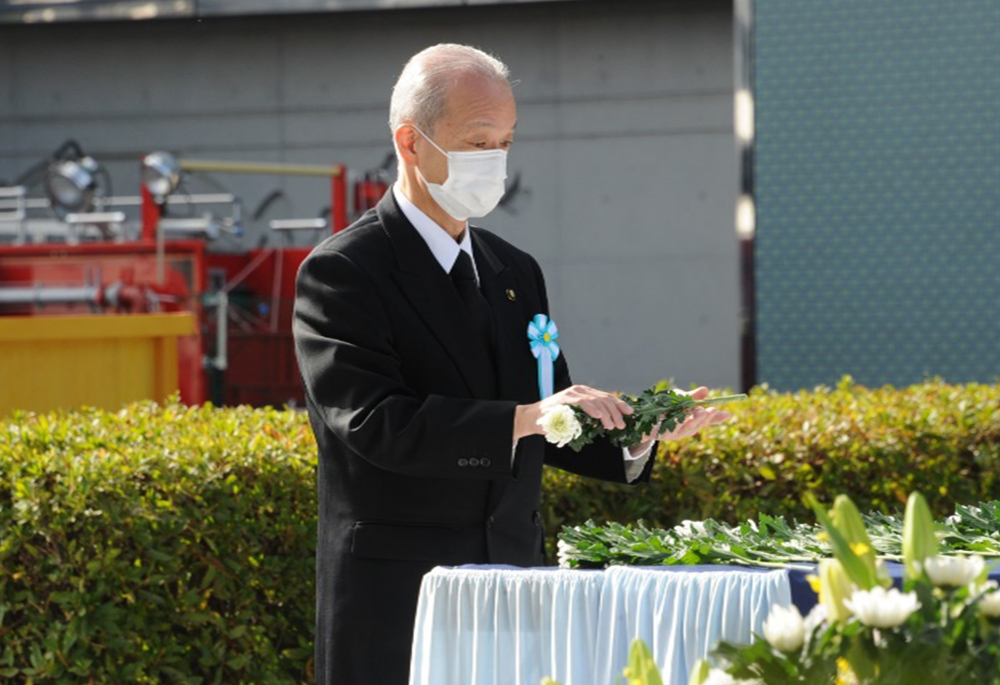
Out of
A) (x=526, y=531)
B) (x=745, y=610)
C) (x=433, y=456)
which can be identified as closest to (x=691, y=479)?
(x=526, y=531)

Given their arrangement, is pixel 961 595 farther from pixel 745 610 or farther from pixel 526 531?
pixel 526 531

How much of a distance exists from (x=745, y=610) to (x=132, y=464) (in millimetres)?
2163

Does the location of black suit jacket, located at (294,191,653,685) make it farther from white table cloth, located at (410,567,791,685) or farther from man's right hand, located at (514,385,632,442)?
white table cloth, located at (410,567,791,685)

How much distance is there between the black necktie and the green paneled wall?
9343 millimetres

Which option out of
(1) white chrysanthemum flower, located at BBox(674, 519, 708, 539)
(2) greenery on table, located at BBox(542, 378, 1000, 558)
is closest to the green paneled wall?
(2) greenery on table, located at BBox(542, 378, 1000, 558)

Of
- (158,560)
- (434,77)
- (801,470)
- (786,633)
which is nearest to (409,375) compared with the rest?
(434,77)

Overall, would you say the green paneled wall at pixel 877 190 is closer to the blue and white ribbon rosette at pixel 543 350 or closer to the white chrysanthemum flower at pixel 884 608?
the blue and white ribbon rosette at pixel 543 350

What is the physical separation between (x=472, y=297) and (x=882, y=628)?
1.28 meters

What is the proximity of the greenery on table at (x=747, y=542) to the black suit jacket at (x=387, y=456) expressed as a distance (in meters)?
0.19

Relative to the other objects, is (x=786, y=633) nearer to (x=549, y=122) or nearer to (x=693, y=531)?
(x=693, y=531)

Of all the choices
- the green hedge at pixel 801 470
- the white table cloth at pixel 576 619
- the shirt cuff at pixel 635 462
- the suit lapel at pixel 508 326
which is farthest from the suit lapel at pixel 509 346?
the green hedge at pixel 801 470

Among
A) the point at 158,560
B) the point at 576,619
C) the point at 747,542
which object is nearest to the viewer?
the point at 576,619

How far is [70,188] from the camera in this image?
11086mm

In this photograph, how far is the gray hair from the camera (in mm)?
2566
